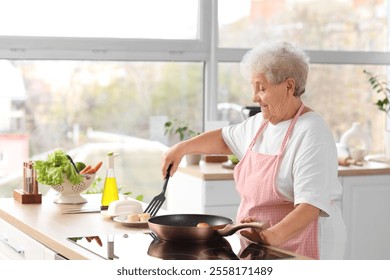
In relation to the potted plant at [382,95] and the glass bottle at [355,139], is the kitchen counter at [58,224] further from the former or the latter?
the potted plant at [382,95]

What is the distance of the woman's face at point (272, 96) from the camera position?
3.01m

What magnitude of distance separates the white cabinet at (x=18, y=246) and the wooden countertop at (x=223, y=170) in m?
1.38

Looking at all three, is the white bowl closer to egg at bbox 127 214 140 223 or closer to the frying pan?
egg at bbox 127 214 140 223

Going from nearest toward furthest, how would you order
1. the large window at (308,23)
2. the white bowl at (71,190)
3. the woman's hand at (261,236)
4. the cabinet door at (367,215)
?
the woman's hand at (261,236) < the white bowl at (71,190) < the cabinet door at (367,215) < the large window at (308,23)

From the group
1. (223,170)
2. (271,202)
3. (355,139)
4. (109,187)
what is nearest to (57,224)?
(109,187)

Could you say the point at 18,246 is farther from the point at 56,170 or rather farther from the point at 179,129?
the point at 179,129

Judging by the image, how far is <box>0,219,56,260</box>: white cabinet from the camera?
292 cm

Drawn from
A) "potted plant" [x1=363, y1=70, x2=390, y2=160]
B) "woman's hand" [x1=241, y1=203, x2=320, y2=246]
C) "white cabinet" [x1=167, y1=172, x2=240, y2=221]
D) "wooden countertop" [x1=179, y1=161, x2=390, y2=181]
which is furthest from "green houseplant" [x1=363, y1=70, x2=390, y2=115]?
"woman's hand" [x1=241, y1=203, x2=320, y2=246]

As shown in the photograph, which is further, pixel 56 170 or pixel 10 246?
pixel 56 170

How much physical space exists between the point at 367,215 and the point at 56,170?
2186 millimetres

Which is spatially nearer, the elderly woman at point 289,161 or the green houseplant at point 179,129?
the elderly woman at point 289,161

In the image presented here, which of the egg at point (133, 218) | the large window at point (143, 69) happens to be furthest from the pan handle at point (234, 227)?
the large window at point (143, 69)

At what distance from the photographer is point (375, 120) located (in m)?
5.80

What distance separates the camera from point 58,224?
10.0ft
